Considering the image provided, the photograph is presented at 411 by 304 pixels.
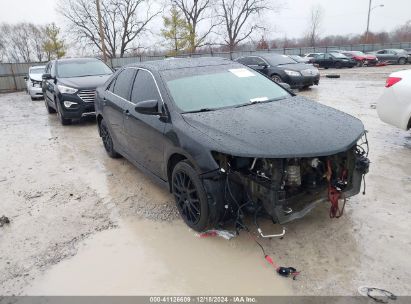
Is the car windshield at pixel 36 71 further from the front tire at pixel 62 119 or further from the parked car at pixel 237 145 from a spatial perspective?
the parked car at pixel 237 145

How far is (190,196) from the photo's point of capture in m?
3.29

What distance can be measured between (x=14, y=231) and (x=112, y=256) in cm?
132

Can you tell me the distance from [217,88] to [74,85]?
5620 mm

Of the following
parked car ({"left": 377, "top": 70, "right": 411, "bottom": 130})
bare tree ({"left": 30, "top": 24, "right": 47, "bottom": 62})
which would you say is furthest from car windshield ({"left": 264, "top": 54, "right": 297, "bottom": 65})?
bare tree ({"left": 30, "top": 24, "right": 47, "bottom": 62})

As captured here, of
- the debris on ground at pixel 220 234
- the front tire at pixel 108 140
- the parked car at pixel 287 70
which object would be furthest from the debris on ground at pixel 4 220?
the parked car at pixel 287 70

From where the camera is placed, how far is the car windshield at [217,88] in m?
3.73

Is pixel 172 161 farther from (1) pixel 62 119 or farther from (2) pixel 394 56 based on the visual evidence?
(2) pixel 394 56

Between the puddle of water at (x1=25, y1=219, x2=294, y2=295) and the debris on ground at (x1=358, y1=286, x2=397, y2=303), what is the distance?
0.53 metres

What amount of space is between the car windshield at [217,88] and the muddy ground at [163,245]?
4.22 ft

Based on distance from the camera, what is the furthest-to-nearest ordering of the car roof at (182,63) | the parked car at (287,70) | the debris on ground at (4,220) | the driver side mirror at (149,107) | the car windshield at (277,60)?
1. the car windshield at (277,60)
2. the parked car at (287,70)
3. the car roof at (182,63)
4. the debris on ground at (4,220)
5. the driver side mirror at (149,107)

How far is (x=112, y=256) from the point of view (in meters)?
3.16

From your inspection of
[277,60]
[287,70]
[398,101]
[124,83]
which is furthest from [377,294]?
[277,60]

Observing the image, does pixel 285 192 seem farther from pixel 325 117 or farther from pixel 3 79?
pixel 3 79

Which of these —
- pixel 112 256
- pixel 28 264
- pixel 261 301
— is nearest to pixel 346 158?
pixel 261 301
